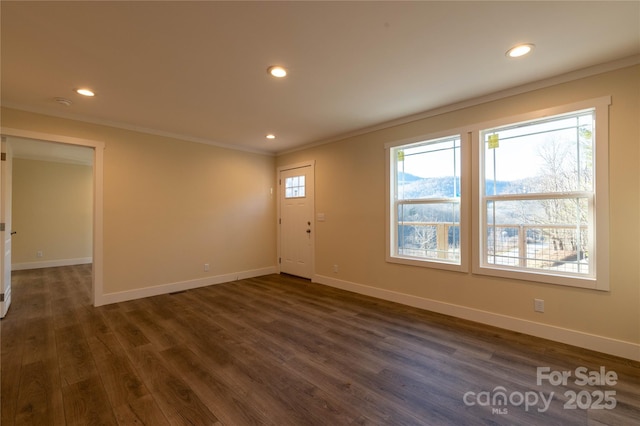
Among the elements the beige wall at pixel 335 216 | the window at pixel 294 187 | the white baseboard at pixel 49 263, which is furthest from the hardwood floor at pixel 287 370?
the white baseboard at pixel 49 263

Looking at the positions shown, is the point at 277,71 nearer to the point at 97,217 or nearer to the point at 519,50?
the point at 519,50

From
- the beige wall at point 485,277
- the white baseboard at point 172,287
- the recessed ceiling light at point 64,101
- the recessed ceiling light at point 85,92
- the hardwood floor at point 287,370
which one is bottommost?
the hardwood floor at point 287,370

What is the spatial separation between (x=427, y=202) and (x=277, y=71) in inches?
97.7

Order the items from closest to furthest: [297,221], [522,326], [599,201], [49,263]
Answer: [599,201]
[522,326]
[297,221]
[49,263]

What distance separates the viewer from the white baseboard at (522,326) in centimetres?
239

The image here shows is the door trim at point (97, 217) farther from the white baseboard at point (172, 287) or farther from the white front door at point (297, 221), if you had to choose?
the white front door at point (297, 221)

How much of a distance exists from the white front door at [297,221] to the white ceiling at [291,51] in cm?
198

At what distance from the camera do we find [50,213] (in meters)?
6.38

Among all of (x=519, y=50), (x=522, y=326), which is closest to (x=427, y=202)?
(x=522, y=326)

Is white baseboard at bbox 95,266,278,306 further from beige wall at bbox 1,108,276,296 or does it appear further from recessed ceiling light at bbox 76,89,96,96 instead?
recessed ceiling light at bbox 76,89,96,96

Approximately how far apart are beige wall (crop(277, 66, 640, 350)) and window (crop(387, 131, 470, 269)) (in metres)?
0.16

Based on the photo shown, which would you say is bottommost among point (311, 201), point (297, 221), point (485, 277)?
point (485, 277)

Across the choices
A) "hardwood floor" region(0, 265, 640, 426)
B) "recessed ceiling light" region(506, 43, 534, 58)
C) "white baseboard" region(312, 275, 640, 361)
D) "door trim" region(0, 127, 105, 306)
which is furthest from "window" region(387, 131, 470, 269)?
"door trim" region(0, 127, 105, 306)

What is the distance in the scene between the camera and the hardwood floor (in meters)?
1.72
